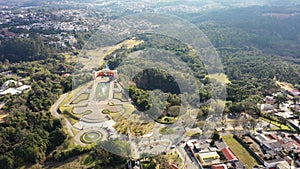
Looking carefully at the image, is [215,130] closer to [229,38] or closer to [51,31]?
[229,38]

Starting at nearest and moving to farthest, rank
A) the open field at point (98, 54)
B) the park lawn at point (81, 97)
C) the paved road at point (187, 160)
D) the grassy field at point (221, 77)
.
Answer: the paved road at point (187, 160)
the park lawn at point (81, 97)
the grassy field at point (221, 77)
the open field at point (98, 54)

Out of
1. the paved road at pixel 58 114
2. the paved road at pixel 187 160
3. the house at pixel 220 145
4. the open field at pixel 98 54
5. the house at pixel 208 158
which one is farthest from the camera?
the open field at pixel 98 54

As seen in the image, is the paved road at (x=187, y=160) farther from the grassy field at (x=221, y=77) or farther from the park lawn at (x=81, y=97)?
the grassy field at (x=221, y=77)

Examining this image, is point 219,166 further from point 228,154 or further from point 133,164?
point 133,164

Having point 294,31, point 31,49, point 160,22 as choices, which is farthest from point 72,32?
point 294,31

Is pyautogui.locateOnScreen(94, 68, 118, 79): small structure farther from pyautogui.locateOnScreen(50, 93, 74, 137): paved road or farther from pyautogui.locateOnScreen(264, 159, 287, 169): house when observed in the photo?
pyautogui.locateOnScreen(264, 159, 287, 169): house

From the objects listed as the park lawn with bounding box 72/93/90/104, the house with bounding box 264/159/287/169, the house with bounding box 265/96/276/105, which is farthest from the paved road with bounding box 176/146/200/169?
the house with bounding box 265/96/276/105

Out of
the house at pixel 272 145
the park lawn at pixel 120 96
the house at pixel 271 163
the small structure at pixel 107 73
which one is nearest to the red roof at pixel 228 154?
the house at pixel 271 163
